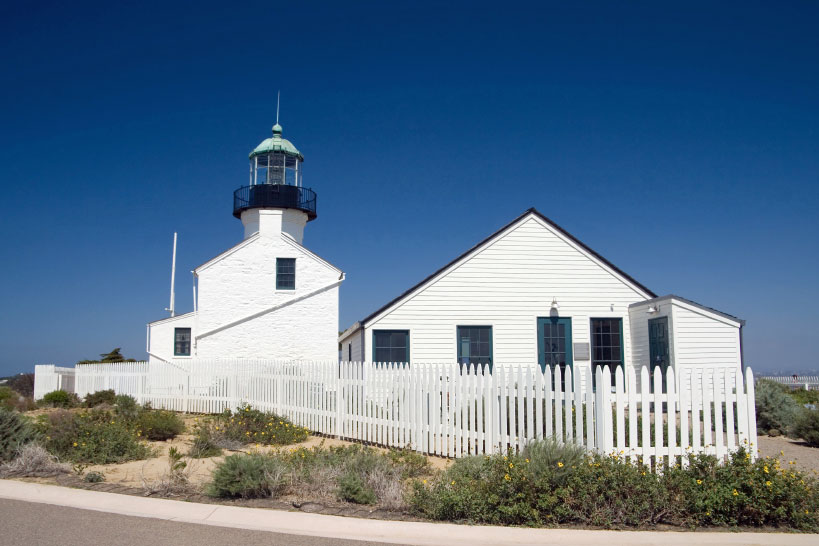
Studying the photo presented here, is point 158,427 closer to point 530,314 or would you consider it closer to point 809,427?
point 530,314

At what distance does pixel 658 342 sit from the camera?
57.1ft

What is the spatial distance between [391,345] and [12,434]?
9.29 metres

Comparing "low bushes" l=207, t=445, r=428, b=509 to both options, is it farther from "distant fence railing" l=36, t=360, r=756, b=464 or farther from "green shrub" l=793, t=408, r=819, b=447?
"green shrub" l=793, t=408, r=819, b=447

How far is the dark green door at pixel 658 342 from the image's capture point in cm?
1709

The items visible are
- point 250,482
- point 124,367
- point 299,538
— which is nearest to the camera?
point 299,538

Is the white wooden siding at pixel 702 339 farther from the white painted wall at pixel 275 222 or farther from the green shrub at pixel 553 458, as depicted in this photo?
the white painted wall at pixel 275 222

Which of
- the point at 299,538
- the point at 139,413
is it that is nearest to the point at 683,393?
the point at 299,538

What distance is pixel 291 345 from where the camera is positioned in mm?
23453

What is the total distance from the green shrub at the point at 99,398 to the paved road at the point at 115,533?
14677mm

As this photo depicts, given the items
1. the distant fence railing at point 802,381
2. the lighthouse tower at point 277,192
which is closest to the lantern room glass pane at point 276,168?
the lighthouse tower at point 277,192

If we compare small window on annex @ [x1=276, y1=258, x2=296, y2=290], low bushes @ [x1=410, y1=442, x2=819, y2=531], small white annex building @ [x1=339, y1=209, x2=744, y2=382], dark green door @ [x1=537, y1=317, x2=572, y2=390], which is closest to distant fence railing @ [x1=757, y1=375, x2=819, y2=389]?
small white annex building @ [x1=339, y1=209, x2=744, y2=382]

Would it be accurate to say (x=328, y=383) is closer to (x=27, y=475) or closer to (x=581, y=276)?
(x=27, y=475)

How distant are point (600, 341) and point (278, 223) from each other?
504 inches

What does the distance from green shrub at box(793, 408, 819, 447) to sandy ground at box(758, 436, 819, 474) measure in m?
0.16
